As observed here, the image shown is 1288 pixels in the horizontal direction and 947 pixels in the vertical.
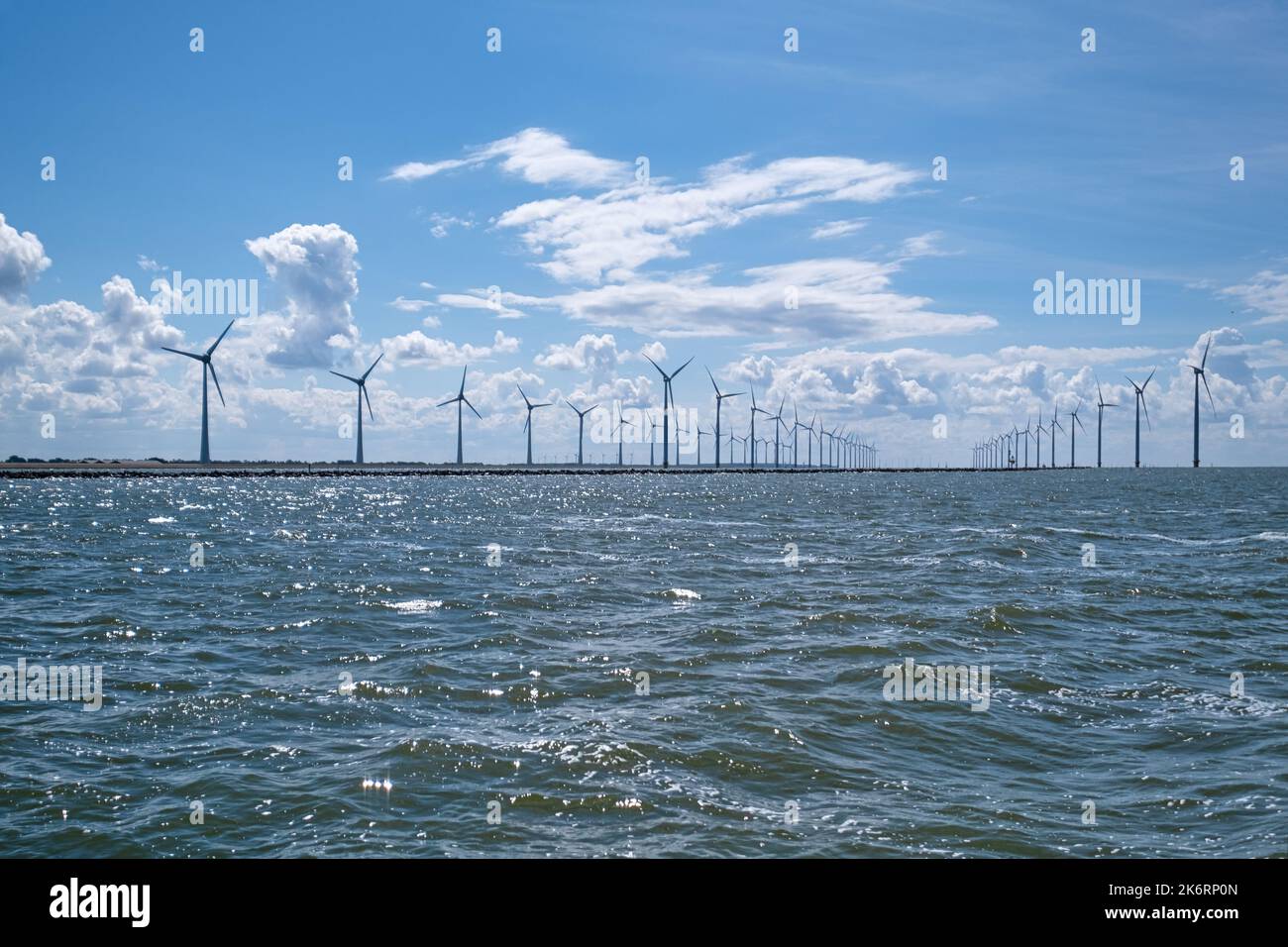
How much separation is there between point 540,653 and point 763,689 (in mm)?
5833

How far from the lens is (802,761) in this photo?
47.0 ft

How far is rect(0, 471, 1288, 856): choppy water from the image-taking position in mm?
11766

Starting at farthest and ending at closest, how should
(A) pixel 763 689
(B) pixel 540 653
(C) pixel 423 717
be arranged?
(B) pixel 540 653, (A) pixel 763 689, (C) pixel 423 717

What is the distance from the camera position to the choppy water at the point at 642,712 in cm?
1177

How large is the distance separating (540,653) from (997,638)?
37.6 feet

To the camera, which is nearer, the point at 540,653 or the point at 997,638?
the point at 540,653

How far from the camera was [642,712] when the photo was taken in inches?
661
